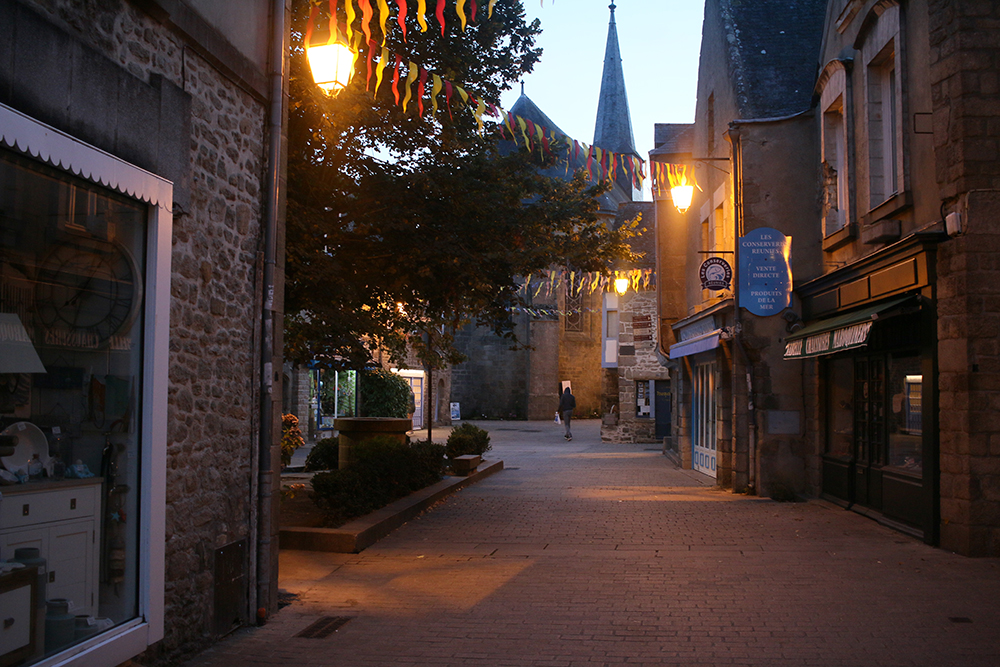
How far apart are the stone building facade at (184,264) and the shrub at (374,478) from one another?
A: 10.3ft

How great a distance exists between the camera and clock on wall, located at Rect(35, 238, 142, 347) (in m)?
4.25

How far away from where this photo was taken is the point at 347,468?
9.80 metres

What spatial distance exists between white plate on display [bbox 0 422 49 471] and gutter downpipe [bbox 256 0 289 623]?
6.00 ft

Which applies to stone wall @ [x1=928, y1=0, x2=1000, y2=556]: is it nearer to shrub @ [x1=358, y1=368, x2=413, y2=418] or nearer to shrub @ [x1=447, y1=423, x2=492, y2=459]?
shrub @ [x1=447, y1=423, x2=492, y2=459]

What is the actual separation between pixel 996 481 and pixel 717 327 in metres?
6.82

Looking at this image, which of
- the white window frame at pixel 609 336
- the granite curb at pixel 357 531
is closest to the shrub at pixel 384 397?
the white window frame at pixel 609 336

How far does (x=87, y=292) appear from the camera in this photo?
14.8ft

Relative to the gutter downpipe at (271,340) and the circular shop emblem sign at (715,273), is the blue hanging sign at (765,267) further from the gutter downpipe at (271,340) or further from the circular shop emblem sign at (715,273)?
the gutter downpipe at (271,340)

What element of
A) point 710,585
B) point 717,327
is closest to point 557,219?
point 717,327

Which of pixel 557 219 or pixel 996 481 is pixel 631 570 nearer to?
pixel 996 481

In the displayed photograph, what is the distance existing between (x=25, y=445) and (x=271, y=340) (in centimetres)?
207

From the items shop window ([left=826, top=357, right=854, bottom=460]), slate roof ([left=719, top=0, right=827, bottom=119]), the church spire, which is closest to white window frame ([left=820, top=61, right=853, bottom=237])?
slate roof ([left=719, top=0, right=827, bottom=119])

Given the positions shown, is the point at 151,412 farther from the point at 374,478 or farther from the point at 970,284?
the point at 970,284

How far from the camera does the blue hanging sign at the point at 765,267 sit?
11992mm
